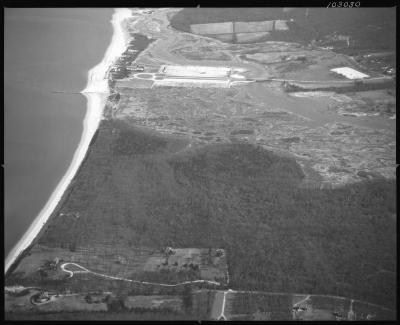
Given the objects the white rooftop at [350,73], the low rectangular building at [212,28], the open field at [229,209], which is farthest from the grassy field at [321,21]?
the open field at [229,209]

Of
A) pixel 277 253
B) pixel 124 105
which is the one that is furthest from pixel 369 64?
pixel 277 253

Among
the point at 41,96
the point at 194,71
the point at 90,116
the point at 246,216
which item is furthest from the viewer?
the point at 194,71

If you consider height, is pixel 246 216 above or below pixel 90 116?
below
